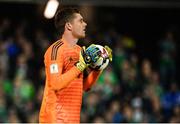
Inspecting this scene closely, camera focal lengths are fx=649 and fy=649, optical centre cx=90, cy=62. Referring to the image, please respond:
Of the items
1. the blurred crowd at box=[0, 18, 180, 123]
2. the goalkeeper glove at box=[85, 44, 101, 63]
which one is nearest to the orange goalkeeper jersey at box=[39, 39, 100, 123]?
the goalkeeper glove at box=[85, 44, 101, 63]

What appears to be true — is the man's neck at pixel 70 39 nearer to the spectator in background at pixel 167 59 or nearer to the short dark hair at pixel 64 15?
the short dark hair at pixel 64 15

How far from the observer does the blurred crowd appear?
14406 mm

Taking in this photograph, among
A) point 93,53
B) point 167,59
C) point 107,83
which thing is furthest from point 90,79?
point 167,59

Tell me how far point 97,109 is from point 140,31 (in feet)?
15.4

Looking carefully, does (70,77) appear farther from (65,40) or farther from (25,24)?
(25,24)

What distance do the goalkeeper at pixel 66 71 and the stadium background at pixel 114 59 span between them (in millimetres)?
6665

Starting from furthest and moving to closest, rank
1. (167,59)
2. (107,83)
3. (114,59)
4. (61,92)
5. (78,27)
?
(167,59) → (114,59) → (107,83) → (78,27) → (61,92)

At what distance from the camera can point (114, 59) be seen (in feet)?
53.7

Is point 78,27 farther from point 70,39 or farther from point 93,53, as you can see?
point 93,53

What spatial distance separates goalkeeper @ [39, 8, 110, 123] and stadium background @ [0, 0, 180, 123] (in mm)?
6665

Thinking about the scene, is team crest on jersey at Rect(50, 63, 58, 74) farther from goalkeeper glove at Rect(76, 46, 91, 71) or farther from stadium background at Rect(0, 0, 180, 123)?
stadium background at Rect(0, 0, 180, 123)

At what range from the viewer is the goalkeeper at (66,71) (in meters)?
7.17

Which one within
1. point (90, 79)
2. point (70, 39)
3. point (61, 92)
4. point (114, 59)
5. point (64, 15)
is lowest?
point (61, 92)

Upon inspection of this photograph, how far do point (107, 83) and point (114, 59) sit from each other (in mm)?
1230
